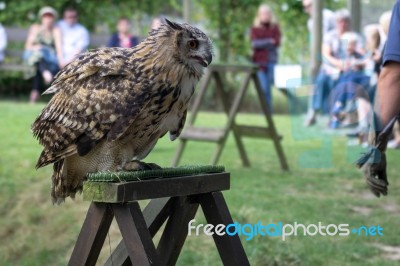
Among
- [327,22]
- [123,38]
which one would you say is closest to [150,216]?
[327,22]

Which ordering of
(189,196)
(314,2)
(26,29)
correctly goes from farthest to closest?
1. (26,29)
2. (314,2)
3. (189,196)

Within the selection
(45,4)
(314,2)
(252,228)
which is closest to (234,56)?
(45,4)

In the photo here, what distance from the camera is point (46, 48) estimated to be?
55.2 ft

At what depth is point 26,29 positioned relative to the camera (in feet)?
62.8

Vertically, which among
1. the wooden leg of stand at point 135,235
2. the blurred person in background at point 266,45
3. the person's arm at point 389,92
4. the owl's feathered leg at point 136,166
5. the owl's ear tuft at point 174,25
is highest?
the owl's ear tuft at point 174,25

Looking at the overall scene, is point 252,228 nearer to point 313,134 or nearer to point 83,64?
point 83,64

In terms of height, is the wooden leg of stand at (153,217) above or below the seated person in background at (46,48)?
above

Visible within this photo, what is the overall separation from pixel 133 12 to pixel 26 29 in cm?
334

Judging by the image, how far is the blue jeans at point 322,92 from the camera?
10.7m

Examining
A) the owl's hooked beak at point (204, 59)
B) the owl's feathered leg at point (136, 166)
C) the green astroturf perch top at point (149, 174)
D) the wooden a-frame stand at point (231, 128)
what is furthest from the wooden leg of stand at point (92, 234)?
A: the wooden a-frame stand at point (231, 128)

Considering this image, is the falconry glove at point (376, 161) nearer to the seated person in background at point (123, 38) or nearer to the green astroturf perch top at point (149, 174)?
the green astroturf perch top at point (149, 174)

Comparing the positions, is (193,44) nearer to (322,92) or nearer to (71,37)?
(322,92)

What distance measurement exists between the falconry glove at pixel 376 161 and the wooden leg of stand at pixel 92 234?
1652 millimetres

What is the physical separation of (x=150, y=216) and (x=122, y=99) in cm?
62
